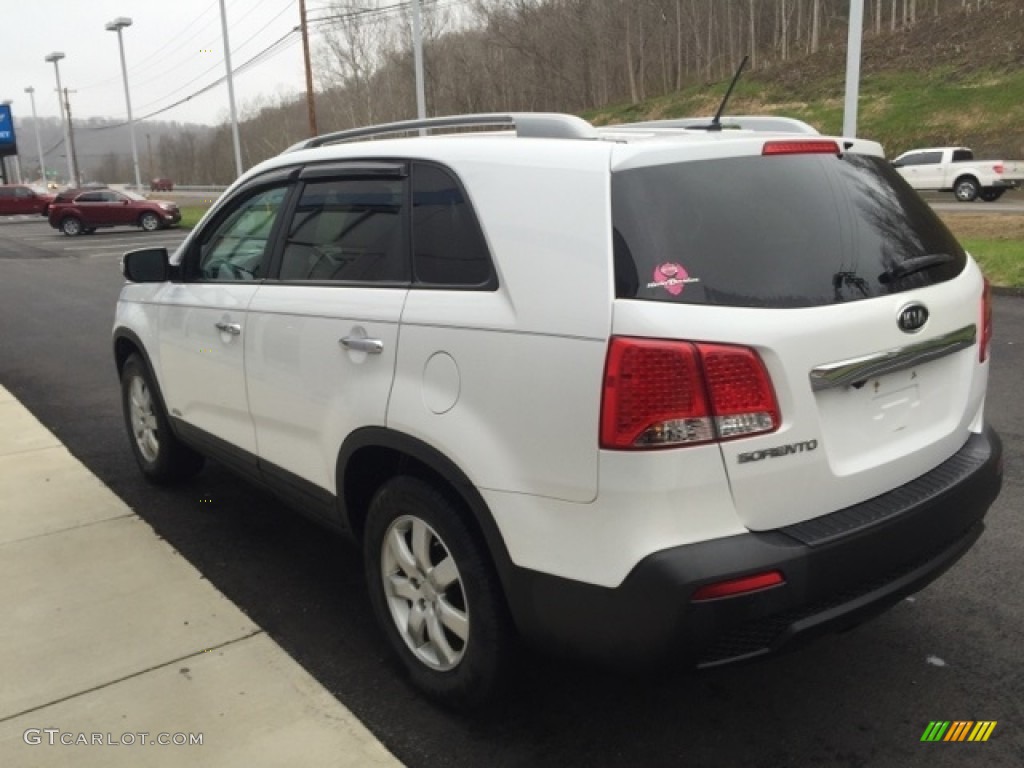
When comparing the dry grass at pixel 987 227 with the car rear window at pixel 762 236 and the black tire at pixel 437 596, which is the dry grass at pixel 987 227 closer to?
the car rear window at pixel 762 236

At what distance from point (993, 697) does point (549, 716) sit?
1403 millimetres

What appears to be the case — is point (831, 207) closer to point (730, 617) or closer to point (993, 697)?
point (730, 617)

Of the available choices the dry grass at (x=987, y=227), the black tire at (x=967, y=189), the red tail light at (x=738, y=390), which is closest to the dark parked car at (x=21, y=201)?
the black tire at (x=967, y=189)

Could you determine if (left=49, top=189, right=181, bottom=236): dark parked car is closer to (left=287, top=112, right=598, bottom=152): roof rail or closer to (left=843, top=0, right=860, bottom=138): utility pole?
(left=843, top=0, right=860, bottom=138): utility pole

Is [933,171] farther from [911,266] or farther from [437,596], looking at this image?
[437,596]

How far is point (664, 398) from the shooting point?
2.15 m

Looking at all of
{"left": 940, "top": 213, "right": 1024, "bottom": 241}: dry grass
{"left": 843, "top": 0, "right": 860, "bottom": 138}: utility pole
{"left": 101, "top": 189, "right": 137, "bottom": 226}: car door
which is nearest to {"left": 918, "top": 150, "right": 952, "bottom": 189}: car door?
{"left": 940, "top": 213, "right": 1024, "bottom": 241}: dry grass

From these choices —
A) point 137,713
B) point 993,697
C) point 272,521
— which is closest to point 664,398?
point 993,697

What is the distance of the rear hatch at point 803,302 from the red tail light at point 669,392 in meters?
0.04

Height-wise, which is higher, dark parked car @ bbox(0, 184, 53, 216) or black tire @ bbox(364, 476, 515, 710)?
dark parked car @ bbox(0, 184, 53, 216)

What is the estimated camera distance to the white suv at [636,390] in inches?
85.5

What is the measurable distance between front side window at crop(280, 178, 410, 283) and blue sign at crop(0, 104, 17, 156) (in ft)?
217

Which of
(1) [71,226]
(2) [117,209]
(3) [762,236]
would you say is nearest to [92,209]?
(2) [117,209]

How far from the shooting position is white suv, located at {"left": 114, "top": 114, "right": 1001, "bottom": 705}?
7.13 ft
